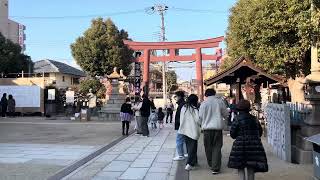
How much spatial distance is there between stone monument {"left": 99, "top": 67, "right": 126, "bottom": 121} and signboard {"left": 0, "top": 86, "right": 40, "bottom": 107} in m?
4.83

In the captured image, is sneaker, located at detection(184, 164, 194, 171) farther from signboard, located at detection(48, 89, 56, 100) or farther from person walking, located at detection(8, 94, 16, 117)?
signboard, located at detection(48, 89, 56, 100)

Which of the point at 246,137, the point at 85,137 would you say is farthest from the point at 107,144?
the point at 246,137

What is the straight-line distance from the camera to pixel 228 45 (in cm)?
3400

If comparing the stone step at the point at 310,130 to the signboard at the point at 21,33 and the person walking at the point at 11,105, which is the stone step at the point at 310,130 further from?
the signboard at the point at 21,33

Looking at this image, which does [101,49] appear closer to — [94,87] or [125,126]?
[94,87]

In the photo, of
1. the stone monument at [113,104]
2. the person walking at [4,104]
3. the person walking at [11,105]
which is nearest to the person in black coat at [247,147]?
the stone monument at [113,104]

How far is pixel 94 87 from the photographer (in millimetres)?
→ 47469

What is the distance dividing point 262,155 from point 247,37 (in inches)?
771

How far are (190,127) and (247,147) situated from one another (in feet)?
9.61

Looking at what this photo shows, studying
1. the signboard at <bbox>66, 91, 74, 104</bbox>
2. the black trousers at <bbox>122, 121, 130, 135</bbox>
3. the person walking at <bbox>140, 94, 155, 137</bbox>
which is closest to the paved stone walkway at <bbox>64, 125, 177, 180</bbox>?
the person walking at <bbox>140, 94, 155, 137</bbox>

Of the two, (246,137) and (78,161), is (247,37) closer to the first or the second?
(78,161)

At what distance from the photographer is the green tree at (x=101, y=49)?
164 feet

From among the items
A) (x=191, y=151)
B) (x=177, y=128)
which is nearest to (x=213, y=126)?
(x=191, y=151)

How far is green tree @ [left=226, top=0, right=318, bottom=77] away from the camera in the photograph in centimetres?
2053
